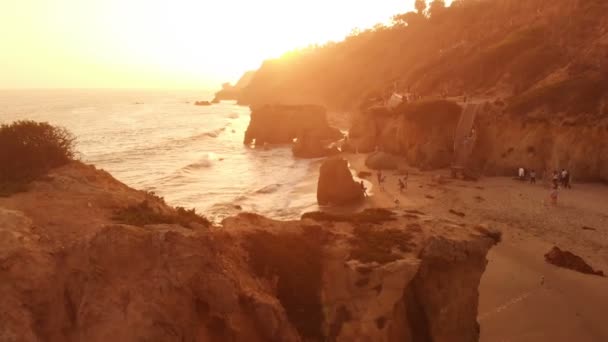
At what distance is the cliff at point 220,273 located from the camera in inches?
263

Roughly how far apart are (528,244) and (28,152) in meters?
23.1

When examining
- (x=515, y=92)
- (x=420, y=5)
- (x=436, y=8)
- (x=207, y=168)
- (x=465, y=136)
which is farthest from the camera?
(x=420, y=5)

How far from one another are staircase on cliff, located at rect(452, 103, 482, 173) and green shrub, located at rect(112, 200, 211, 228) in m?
34.2

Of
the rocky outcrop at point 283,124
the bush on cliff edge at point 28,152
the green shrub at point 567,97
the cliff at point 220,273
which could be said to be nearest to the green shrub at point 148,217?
the cliff at point 220,273

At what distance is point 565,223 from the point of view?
2638cm

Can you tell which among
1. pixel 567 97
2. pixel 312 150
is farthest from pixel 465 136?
pixel 312 150

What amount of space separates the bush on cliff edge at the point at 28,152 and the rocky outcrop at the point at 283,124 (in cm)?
5715

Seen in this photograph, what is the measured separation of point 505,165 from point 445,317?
32.1 meters

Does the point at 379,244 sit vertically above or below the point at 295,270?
above

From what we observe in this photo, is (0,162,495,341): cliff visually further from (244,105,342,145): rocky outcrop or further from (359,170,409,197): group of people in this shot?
(244,105,342,145): rocky outcrop

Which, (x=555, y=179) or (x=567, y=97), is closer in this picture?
(x=555, y=179)

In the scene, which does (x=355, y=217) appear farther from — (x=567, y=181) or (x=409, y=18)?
(x=409, y=18)

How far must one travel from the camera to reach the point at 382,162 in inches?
1721

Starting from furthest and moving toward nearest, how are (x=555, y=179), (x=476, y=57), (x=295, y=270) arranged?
(x=476, y=57) < (x=555, y=179) < (x=295, y=270)
